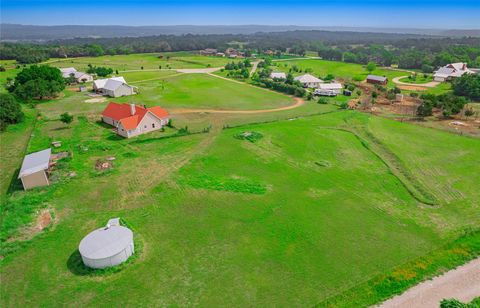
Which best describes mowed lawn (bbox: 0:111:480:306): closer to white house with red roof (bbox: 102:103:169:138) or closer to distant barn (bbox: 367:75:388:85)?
white house with red roof (bbox: 102:103:169:138)

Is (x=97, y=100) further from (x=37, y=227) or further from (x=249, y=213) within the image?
(x=249, y=213)

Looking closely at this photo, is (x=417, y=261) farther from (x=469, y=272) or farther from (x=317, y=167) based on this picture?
(x=317, y=167)

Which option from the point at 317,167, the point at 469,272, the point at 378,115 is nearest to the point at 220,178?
the point at 317,167

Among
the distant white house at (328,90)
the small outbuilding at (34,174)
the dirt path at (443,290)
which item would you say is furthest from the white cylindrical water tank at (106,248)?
the distant white house at (328,90)

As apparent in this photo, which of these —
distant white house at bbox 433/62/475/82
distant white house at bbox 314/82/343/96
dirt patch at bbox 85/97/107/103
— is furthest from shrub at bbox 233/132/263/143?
distant white house at bbox 433/62/475/82

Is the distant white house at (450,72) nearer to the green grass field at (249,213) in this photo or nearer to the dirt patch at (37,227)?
the green grass field at (249,213)

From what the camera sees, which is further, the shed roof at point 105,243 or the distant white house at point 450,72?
the distant white house at point 450,72
